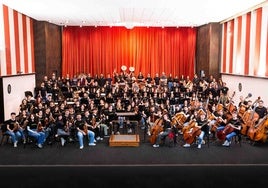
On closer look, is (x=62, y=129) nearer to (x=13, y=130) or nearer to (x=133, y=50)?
(x=13, y=130)

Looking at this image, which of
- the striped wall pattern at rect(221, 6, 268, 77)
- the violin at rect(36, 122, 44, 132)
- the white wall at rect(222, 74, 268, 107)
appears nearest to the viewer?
the violin at rect(36, 122, 44, 132)

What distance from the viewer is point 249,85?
13.9 m

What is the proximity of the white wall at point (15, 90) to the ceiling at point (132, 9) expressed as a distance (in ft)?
10.8

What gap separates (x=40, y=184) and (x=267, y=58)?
12.4 meters

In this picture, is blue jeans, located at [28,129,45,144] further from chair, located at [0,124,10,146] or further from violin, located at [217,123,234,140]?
violin, located at [217,123,234,140]

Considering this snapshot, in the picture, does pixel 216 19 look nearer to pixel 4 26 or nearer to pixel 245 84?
pixel 245 84

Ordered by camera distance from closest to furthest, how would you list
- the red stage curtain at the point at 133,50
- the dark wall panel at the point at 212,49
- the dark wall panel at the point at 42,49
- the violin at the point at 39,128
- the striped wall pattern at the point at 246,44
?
1. the violin at the point at 39,128
2. the striped wall pattern at the point at 246,44
3. the dark wall panel at the point at 42,49
4. the dark wall panel at the point at 212,49
5. the red stage curtain at the point at 133,50

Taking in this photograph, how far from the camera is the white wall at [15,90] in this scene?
12.8 meters

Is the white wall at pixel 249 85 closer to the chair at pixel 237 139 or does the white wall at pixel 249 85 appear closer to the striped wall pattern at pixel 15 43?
the chair at pixel 237 139

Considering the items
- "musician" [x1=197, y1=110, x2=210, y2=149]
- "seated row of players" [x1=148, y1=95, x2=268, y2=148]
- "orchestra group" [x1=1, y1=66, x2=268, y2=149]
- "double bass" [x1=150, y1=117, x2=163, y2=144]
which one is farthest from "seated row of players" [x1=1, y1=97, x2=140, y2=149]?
"musician" [x1=197, y1=110, x2=210, y2=149]

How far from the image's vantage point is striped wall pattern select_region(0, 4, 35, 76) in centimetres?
1276

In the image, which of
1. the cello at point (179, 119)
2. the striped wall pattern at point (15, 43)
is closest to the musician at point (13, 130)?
the striped wall pattern at point (15, 43)

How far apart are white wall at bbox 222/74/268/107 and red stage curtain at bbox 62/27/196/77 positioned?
4672mm

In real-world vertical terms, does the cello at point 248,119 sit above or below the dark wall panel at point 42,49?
below
